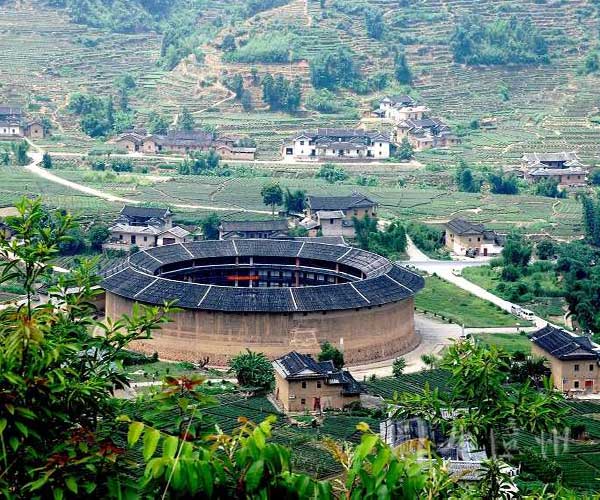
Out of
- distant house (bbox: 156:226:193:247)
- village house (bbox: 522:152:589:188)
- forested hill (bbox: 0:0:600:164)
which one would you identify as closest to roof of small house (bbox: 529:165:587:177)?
village house (bbox: 522:152:589:188)

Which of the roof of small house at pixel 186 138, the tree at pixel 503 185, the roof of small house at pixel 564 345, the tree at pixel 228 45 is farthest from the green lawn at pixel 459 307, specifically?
the tree at pixel 228 45

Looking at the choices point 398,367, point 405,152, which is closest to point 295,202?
point 405,152

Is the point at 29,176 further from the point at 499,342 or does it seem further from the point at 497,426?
the point at 497,426

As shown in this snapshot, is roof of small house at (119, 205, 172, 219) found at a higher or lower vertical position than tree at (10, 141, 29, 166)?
lower

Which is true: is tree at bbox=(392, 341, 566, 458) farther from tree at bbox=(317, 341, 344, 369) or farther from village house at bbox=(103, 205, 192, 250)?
village house at bbox=(103, 205, 192, 250)

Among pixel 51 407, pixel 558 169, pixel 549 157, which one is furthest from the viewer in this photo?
pixel 549 157

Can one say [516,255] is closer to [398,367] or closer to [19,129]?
[398,367]
